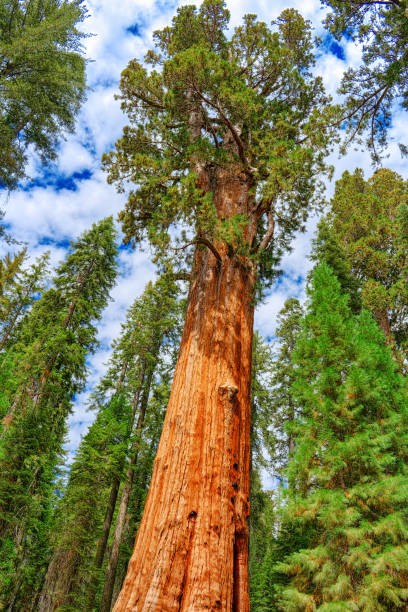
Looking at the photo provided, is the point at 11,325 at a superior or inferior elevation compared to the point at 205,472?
superior

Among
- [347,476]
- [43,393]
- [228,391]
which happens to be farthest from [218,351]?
[43,393]

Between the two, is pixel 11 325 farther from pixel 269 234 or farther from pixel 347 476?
pixel 347 476

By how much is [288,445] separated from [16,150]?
17941mm

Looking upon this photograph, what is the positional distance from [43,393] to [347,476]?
9437 millimetres

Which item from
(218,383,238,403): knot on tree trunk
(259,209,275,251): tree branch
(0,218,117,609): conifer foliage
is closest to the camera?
(218,383,238,403): knot on tree trunk

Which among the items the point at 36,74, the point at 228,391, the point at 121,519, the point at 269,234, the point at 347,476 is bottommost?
the point at 121,519

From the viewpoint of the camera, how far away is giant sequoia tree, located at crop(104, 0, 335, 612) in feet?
9.48

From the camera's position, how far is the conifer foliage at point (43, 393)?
9.51m

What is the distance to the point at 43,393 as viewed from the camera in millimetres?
11523

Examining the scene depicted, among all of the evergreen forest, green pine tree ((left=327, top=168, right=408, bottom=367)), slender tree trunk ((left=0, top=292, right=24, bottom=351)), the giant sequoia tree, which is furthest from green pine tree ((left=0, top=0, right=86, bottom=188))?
green pine tree ((left=327, top=168, right=408, bottom=367))

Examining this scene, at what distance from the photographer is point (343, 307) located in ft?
32.6

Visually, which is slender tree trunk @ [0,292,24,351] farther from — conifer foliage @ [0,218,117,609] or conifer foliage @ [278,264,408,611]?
conifer foliage @ [278,264,408,611]

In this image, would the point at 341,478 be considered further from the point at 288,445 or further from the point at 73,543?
the point at 288,445

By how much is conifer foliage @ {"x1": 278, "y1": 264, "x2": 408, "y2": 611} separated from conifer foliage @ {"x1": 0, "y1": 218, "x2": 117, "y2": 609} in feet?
23.5
